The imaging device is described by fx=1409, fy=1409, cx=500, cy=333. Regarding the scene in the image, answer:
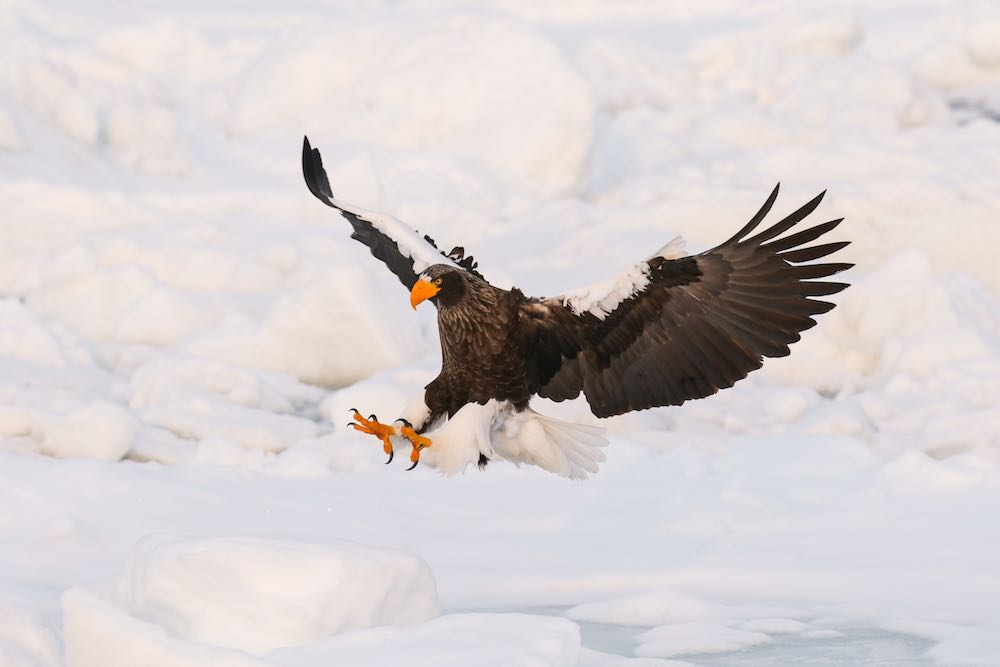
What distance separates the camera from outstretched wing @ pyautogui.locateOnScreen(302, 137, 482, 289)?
6129 millimetres

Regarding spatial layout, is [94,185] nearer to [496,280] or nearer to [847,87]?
[496,280]

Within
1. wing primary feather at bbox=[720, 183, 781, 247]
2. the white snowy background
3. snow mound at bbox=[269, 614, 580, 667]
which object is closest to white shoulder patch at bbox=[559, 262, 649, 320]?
wing primary feather at bbox=[720, 183, 781, 247]

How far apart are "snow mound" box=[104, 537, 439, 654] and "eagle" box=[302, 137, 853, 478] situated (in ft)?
3.97

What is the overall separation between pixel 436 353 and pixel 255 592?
197 inches

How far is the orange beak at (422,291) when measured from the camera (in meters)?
5.50

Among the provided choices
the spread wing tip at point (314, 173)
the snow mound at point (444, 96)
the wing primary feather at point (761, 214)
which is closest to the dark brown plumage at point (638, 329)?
the wing primary feather at point (761, 214)

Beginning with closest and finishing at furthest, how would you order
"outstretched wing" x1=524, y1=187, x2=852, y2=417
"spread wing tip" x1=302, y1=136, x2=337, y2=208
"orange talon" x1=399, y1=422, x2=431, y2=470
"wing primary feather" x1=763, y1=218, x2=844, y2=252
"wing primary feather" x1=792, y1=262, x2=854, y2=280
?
"wing primary feather" x1=763, y1=218, x2=844, y2=252 → "wing primary feather" x1=792, y1=262, x2=854, y2=280 → "outstretched wing" x1=524, y1=187, x2=852, y2=417 → "orange talon" x1=399, y1=422, x2=431, y2=470 → "spread wing tip" x1=302, y1=136, x2=337, y2=208

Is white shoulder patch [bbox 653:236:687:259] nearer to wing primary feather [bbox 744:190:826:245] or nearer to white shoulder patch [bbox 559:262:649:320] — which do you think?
white shoulder patch [bbox 559:262:649:320]

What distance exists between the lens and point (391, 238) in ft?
20.9

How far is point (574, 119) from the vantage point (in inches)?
496

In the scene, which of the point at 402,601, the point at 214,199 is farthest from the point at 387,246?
the point at 214,199

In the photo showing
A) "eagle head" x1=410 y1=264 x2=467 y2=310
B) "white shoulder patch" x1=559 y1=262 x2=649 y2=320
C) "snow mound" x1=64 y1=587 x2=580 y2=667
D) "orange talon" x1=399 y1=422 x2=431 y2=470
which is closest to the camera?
"snow mound" x1=64 y1=587 x2=580 y2=667

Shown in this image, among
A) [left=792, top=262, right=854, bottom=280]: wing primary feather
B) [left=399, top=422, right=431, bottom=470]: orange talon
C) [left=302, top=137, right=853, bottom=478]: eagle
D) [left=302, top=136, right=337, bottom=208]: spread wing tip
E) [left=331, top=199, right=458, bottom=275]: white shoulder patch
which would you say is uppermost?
[left=302, top=136, right=337, bottom=208]: spread wing tip

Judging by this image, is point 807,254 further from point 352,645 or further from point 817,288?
point 352,645
